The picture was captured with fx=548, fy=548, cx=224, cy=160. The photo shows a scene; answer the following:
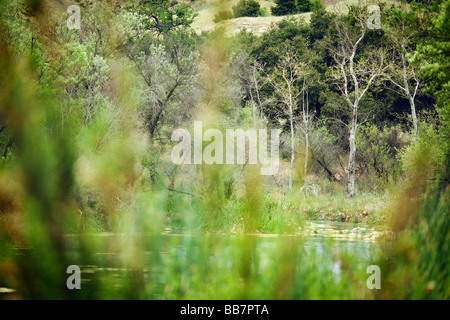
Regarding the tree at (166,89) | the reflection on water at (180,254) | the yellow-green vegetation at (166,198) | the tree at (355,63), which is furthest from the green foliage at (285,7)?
the reflection on water at (180,254)

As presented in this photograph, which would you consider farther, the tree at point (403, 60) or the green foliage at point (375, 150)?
the green foliage at point (375, 150)

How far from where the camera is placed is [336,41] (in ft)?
110

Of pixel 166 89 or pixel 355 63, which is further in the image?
pixel 355 63

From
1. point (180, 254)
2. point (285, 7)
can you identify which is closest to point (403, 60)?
point (180, 254)

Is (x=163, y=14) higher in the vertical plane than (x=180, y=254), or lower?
higher

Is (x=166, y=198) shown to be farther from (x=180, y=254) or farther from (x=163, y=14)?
(x=163, y=14)

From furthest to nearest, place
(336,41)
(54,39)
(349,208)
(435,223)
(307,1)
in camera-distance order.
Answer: (307,1)
(336,41)
(349,208)
(54,39)
(435,223)

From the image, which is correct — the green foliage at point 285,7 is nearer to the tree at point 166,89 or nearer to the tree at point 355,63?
the tree at point 355,63

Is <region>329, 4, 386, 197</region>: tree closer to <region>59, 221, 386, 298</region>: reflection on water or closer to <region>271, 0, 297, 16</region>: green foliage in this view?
<region>59, 221, 386, 298</region>: reflection on water

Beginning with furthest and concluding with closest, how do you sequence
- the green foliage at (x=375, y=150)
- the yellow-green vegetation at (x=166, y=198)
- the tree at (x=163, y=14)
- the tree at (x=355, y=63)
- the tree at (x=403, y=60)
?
the tree at (x=163, y=14)
the green foliage at (x=375, y=150)
the tree at (x=355, y=63)
the tree at (x=403, y=60)
the yellow-green vegetation at (x=166, y=198)

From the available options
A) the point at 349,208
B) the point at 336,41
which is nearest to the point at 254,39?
the point at 336,41

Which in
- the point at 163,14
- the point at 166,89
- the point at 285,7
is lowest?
the point at 166,89

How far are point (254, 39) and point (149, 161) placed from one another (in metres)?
24.6
